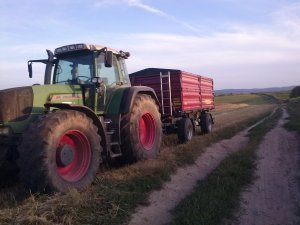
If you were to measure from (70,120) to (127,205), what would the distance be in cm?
173

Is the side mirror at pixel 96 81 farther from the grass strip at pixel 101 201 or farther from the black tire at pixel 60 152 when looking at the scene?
the grass strip at pixel 101 201

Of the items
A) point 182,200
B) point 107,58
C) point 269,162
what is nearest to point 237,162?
point 269,162

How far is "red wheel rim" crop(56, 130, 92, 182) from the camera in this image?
7.32 meters

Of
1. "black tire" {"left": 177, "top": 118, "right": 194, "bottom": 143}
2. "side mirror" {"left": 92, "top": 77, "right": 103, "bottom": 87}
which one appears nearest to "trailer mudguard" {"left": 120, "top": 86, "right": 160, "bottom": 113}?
"side mirror" {"left": 92, "top": 77, "right": 103, "bottom": 87}

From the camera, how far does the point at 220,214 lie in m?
6.68

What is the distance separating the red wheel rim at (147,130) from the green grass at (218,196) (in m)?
1.74

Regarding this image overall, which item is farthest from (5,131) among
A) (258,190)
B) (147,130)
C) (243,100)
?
(243,100)

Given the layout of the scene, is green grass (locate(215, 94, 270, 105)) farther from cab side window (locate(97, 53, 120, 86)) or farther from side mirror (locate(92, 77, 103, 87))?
side mirror (locate(92, 77, 103, 87))

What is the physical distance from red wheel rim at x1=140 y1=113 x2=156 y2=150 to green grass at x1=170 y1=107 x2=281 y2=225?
1740 millimetres

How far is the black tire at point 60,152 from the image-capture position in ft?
21.5

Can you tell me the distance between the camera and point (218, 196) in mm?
7508

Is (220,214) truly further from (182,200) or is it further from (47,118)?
(47,118)

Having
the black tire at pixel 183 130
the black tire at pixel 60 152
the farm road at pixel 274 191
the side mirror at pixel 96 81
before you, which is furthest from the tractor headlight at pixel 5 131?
the black tire at pixel 183 130

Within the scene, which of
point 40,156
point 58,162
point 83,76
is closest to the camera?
point 40,156
